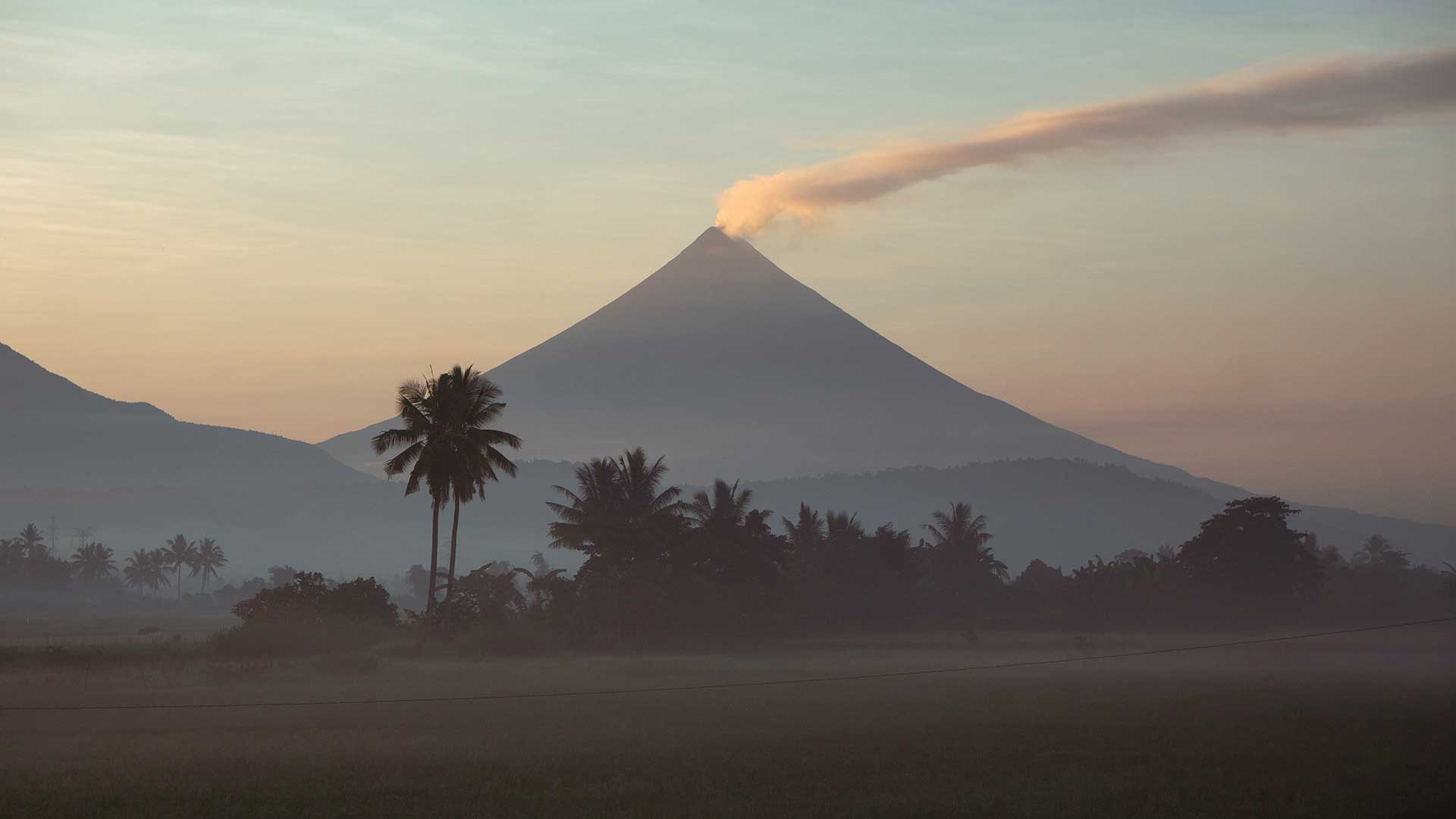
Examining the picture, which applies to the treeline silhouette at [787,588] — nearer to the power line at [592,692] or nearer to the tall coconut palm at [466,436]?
Answer: the tall coconut palm at [466,436]

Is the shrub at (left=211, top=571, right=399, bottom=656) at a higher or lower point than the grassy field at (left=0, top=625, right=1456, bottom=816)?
higher

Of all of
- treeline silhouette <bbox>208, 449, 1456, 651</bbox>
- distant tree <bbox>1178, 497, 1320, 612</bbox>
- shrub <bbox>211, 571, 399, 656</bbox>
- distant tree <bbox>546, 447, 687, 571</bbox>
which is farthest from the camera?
distant tree <bbox>1178, 497, 1320, 612</bbox>

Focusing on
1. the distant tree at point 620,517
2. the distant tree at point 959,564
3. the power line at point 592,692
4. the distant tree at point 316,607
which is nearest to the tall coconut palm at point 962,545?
the distant tree at point 959,564

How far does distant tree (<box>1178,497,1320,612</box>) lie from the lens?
344 feet

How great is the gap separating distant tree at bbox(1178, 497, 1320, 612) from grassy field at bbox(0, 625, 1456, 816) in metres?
34.1

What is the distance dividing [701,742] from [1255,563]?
73.5 metres

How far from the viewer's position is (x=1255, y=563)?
105 metres

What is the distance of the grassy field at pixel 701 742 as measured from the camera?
1299 inches

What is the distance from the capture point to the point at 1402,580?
131 metres

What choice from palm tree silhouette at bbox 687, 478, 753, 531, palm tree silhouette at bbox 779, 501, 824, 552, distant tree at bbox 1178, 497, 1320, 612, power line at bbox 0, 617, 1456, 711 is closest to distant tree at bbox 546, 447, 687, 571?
palm tree silhouette at bbox 687, 478, 753, 531

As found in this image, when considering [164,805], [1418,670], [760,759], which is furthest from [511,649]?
[1418,670]

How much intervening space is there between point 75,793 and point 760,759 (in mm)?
17246

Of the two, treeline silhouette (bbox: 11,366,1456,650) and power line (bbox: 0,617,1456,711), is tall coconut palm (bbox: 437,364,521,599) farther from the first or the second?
power line (bbox: 0,617,1456,711)

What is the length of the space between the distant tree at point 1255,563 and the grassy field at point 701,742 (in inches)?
1341
